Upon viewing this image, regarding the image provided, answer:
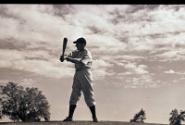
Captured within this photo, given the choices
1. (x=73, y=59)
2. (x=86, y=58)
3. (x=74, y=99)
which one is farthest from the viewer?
(x=86, y=58)

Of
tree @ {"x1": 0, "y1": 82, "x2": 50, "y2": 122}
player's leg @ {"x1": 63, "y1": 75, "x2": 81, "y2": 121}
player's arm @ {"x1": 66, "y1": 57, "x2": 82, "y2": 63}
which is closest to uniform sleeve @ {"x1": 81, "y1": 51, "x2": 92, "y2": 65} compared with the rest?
player's arm @ {"x1": 66, "y1": 57, "x2": 82, "y2": 63}

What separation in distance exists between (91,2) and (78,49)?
28.2 feet

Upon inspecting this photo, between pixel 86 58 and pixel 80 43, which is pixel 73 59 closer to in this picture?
pixel 86 58

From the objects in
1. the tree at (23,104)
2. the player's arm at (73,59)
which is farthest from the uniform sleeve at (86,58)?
the tree at (23,104)

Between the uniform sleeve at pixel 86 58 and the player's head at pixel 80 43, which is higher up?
the player's head at pixel 80 43

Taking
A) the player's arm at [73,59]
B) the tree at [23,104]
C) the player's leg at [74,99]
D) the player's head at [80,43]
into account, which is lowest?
the tree at [23,104]

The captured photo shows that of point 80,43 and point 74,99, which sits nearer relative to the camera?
point 74,99

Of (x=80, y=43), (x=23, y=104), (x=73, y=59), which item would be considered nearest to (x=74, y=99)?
(x=73, y=59)

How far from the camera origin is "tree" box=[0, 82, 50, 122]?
110 ft

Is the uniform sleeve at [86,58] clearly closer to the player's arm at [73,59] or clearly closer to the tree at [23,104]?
the player's arm at [73,59]

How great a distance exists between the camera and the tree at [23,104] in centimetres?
3347

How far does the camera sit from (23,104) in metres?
34.4

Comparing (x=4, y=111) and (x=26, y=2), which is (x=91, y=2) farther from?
(x=4, y=111)

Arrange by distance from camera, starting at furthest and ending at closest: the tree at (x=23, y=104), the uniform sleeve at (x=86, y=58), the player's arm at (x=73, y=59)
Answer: the tree at (x=23, y=104), the uniform sleeve at (x=86, y=58), the player's arm at (x=73, y=59)
